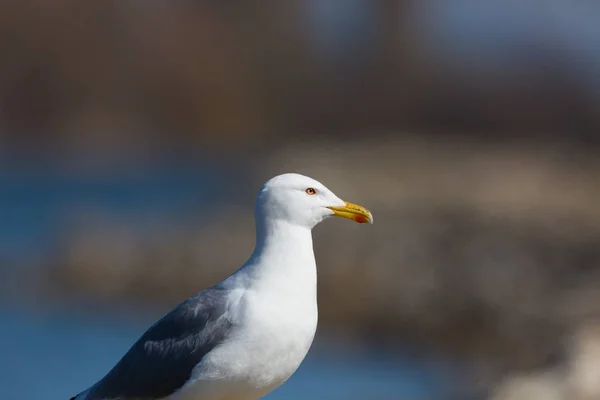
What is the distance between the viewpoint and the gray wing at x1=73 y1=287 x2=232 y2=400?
11.8 ft

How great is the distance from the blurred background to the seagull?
116 inches

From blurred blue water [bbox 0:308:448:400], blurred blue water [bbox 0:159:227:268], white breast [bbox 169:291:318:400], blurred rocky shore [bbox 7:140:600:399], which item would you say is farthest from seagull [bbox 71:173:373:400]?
blurred blue water [bbox 0:159:227:268]

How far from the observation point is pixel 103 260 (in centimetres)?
1165

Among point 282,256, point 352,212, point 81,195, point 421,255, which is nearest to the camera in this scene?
point 282,256

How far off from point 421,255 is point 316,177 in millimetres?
2152

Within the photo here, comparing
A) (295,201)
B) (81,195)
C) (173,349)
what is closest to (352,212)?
(295,201)

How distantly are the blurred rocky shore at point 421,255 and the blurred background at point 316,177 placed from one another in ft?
0.09

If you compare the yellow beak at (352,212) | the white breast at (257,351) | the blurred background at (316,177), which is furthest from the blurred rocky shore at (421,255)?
the white breast at (257,351)

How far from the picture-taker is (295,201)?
12.1 ft

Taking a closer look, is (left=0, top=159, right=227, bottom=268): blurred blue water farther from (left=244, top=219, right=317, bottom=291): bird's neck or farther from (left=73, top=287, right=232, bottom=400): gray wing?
(left=244, top=219, right=317, bottom=291): bird's neck

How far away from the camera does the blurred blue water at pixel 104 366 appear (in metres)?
8.17

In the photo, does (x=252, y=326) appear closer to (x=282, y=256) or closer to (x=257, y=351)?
(x=257, y=351)

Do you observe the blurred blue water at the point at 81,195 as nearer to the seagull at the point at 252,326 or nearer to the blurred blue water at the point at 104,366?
the blurred blue water at the point at 104,366

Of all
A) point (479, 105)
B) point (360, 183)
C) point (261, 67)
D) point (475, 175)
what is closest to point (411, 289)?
point (360, 183)
